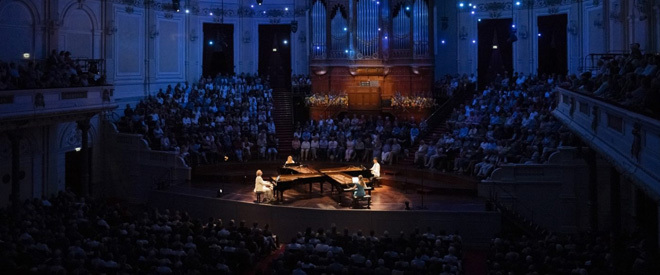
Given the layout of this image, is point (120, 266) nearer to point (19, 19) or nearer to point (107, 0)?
point (19, 19)

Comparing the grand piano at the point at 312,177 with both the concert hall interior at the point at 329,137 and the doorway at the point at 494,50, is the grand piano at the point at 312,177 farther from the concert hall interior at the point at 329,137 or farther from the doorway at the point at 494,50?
the doorway at the point at 494,50

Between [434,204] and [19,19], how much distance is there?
1551 centimetres

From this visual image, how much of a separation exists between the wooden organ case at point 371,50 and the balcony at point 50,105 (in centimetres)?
1112

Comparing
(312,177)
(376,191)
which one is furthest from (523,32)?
(312,177)

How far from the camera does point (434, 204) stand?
69.3 ft

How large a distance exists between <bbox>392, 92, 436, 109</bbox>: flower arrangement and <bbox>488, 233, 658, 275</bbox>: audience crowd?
1477 cm

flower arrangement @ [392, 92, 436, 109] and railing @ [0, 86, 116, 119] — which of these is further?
flower arrangement @ [392, 92, 436, 109]

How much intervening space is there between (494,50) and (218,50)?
45.6ft

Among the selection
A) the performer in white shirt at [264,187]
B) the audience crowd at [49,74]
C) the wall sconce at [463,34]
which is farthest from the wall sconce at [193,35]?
the performer in white shirt at [264,187]

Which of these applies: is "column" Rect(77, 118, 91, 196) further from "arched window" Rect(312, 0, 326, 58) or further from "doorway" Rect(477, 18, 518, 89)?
"doorway" Rect(477, 18, 518, 89)

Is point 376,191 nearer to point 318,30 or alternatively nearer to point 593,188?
point 593,188

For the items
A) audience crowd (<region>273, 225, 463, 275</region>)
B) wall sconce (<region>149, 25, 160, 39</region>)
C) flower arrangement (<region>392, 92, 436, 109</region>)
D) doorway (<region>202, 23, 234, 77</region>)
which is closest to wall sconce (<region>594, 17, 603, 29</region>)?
Result: flower arrangement (<region>392, 92, 436, 109</region>)

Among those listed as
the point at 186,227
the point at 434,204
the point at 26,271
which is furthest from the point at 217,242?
the point at 434,204

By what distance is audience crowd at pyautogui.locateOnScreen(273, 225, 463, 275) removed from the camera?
1395cm
